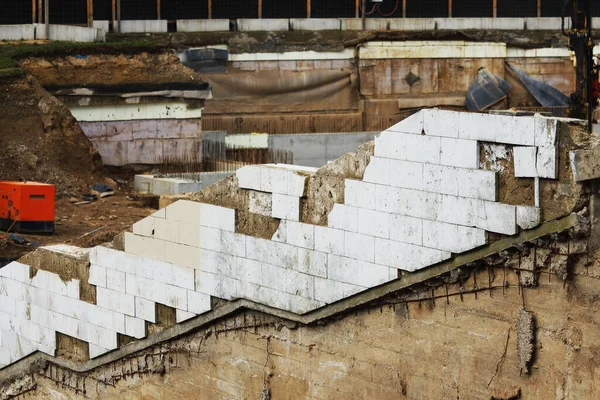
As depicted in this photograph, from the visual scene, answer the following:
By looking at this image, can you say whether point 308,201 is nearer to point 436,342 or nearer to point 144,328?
point 436,342

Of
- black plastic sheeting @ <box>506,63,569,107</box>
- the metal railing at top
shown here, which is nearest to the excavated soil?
the metal railing at top

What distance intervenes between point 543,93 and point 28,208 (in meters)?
19.6

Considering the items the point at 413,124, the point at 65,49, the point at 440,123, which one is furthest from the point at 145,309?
the point at 65,49

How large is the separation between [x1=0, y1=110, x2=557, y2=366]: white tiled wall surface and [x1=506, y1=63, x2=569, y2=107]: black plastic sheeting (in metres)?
22.4

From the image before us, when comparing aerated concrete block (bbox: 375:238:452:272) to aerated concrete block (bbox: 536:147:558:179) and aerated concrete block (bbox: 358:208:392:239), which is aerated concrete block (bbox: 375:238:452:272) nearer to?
aerated concrete block (bbox: 358:208:392:239)

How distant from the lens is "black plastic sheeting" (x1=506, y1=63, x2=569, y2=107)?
3845 centimetres

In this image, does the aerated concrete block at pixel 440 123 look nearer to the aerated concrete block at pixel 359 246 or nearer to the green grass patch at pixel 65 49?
the aerated concrete block at pixel 359 246

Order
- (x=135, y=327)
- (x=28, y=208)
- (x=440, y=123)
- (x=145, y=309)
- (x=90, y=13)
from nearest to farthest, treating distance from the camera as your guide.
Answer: (x=440, y=123)
(x=145, y=309)
(x=135, y=327)
(x=28, y=208)
(x=90, y=13)

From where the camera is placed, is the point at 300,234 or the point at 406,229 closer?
the point at 406,229

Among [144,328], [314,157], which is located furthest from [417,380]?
[314,157]

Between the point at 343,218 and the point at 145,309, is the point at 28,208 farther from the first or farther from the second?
the point at 343,218

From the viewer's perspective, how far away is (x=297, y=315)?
50.5 ft

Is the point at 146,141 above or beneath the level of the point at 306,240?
beneath

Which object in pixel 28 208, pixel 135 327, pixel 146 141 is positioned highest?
pixel 146 141
